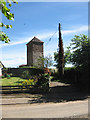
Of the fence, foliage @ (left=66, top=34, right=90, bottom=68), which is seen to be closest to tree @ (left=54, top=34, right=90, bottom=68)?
foliage @ (left=66, top=34, right=90, bottom=68)

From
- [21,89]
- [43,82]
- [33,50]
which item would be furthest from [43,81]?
[33,50]

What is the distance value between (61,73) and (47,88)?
1171 cm

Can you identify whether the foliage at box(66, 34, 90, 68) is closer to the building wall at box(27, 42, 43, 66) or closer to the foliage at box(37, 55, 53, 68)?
the foliage at box(37, 55, 53, 68)

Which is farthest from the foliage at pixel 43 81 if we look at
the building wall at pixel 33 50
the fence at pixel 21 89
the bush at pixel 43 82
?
the building wall at pixel 33 50

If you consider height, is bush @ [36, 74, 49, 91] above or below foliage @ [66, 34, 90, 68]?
below

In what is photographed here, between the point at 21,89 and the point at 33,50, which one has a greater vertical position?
the point at 33,50

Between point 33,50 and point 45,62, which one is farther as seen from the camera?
point 33,50

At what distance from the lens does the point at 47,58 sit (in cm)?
1189

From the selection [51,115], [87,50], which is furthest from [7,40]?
[87,50]

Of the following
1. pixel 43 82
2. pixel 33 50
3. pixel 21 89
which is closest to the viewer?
pixel 21 89

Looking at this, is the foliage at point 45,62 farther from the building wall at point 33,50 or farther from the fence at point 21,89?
the building wall at point 33,50

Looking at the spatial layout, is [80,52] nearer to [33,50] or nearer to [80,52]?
[80,52]

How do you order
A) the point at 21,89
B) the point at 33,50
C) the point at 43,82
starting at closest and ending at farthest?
the point at 21,89 → the point at 43,82 → the point at 33,50

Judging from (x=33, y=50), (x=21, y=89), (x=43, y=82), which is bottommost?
(x=21, y=89)
